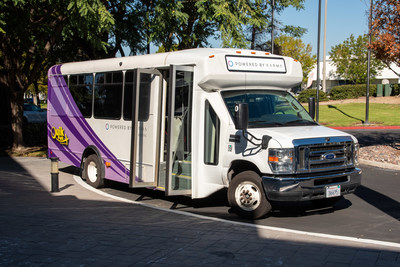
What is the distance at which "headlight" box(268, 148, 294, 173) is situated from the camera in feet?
25.4

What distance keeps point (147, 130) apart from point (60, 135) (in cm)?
425

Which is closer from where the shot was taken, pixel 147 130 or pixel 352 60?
pixel 147 130

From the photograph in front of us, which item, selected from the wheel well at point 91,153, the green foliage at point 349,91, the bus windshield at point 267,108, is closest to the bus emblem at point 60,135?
the wheel well at point 91,153

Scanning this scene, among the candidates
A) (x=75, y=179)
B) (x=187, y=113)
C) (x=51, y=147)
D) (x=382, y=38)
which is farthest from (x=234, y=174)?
(x=382, y=38)

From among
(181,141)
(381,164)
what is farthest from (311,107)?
(381,164)

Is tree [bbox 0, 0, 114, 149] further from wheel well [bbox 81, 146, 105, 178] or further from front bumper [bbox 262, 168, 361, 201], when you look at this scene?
front bumper [bbox 262, 168, 361, 201]

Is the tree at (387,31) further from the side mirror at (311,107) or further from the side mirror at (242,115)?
the side mirror at (242,115)

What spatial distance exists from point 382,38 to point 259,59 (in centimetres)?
766

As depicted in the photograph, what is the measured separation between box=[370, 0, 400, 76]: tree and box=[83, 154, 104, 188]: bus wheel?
30.2 feet

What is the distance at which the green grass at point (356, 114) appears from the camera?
105ft

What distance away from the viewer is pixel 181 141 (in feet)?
30.3

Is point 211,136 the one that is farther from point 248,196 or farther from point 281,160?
point 281,160

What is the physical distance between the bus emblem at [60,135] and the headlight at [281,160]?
675cm

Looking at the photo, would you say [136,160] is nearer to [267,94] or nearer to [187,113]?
[187,113]
